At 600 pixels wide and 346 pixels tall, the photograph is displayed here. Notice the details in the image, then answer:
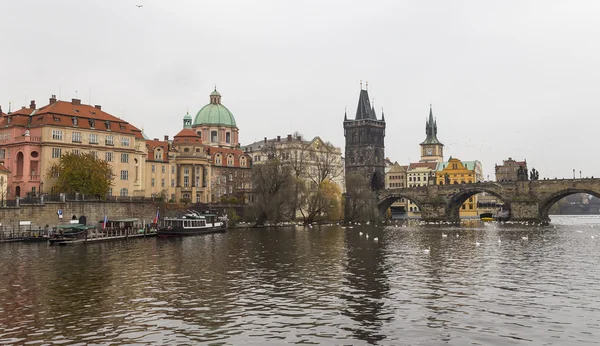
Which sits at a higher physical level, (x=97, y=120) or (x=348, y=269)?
(x=97, y=120)

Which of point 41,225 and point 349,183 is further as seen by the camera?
point 349,183

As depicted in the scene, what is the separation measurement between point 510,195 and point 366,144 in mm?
63999

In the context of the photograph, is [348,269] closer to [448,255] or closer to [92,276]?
[448,255]

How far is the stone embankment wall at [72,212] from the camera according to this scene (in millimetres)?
66625

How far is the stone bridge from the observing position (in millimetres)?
109631

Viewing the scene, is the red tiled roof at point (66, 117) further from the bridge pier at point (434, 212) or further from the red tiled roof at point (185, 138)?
the bridge pier at point (434, 212)

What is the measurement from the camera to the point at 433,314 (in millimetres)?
22234

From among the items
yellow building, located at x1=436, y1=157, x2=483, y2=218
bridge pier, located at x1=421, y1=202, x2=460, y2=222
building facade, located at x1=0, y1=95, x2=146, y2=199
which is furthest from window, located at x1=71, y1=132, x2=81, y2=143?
yellow building, located at x1=436, y1=157, x2=483, y2=218

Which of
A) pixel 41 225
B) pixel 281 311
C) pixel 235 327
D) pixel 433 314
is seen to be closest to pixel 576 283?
pixel 433 314

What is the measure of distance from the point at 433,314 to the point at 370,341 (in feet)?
16.0

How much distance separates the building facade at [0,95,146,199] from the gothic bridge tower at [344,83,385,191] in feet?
311

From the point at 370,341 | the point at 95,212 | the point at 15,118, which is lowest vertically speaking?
the point at 370,341

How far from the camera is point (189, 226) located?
78.0 meters

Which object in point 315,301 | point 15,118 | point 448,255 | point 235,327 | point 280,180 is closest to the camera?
point 235,327
